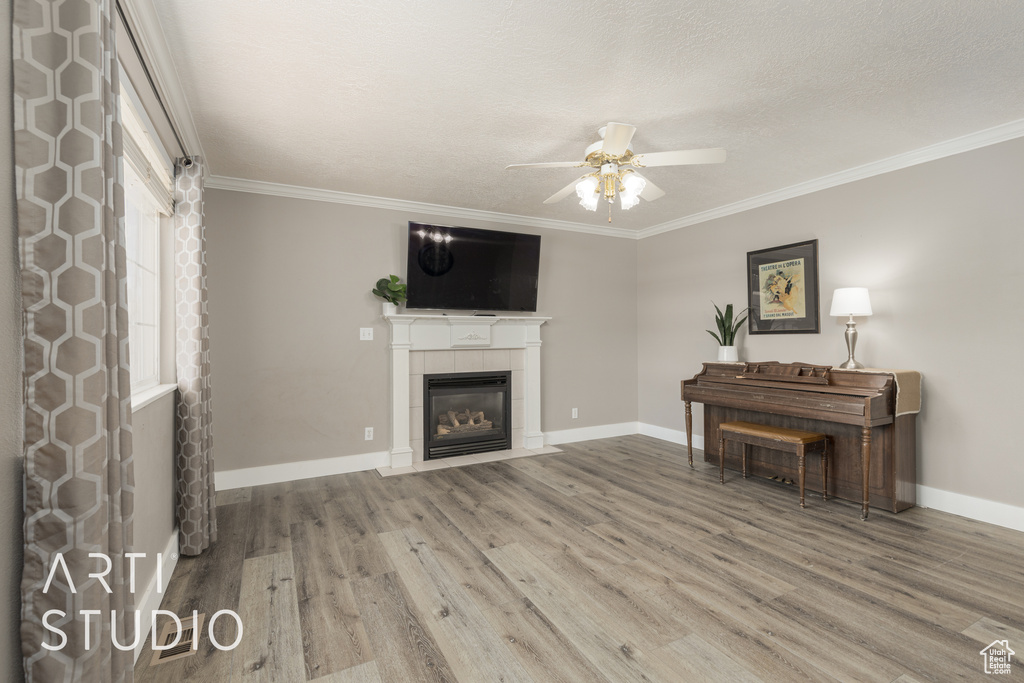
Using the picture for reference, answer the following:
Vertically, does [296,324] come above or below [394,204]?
below

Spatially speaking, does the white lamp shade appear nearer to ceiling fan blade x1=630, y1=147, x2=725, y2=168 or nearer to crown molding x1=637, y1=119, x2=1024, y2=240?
crown molding x1=637, y1=119, x2=1024, y2=240

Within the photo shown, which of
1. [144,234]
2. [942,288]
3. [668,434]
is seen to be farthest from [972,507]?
[144,234]

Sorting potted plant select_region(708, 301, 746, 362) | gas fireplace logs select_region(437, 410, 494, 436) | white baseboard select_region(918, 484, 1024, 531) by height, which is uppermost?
potted plant select_region(708, 301, 746, 362)

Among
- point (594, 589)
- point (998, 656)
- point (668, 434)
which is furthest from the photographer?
point (668, 434)

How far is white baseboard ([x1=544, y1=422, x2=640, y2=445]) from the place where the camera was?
5.20 m

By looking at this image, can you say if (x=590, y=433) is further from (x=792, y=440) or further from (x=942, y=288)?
(x=942, y=288)

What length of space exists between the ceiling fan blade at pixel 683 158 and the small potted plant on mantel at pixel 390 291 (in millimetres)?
2354

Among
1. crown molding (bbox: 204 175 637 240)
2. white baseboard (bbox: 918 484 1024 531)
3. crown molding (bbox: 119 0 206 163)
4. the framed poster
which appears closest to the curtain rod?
crown molding (bbox: 119 0 206 163)

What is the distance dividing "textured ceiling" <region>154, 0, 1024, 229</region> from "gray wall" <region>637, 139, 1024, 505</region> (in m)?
0.33

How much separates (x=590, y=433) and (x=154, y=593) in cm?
410

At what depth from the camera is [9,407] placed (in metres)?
0.92

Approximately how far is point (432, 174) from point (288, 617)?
293cm

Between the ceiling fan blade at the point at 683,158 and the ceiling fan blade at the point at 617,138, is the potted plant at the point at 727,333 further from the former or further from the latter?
the ceiling fan blade at the point at 617,138

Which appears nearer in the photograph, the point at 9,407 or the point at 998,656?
the point at 9,407
